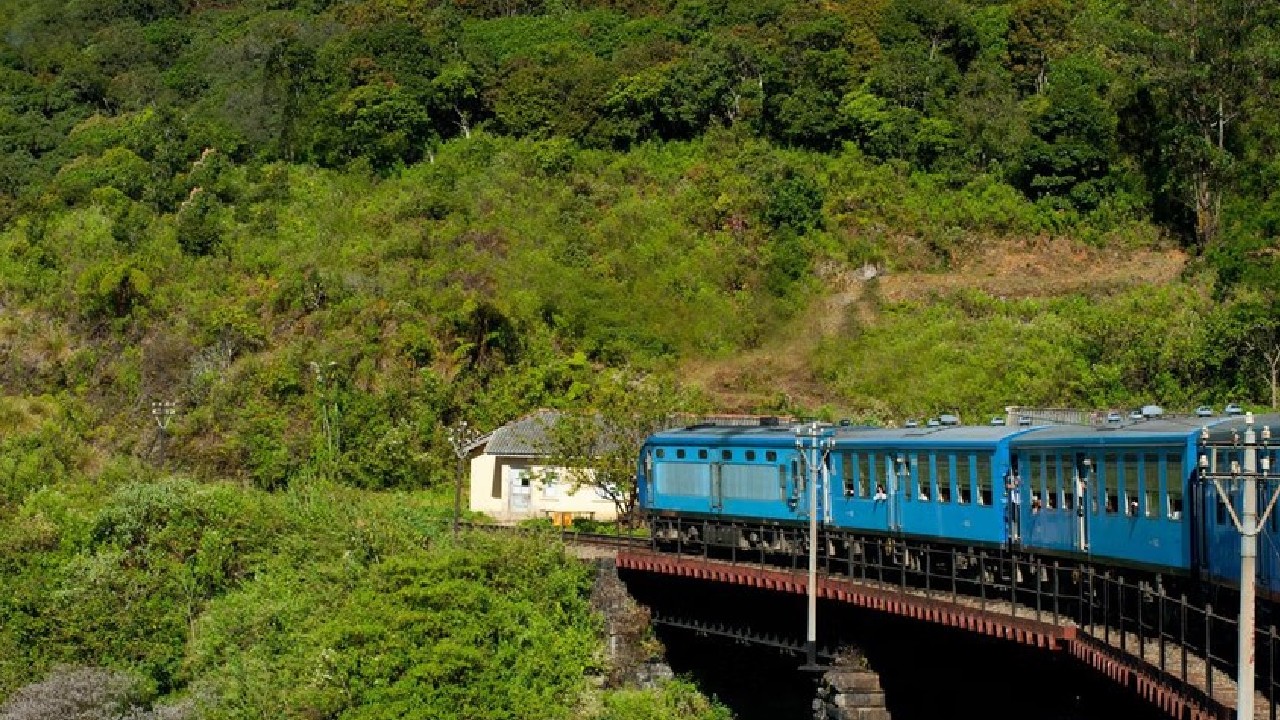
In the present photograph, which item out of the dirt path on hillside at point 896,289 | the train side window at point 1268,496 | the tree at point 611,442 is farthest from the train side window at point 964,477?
the dirt path on hillside at point 896,289

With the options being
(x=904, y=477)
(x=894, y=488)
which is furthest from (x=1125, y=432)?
(x=894, y=488)

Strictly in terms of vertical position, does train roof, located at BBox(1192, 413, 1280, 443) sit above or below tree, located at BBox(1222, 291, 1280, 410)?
below

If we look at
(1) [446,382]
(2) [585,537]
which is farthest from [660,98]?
(2) [585,537]

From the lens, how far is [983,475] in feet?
119

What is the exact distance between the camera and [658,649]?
48.7 metres

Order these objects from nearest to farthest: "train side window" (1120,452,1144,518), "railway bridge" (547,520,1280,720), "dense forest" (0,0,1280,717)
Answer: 1. "railway bridge" (547,520,1280,720)
2. "train side window" (1120,452,1144,518)
3. "dense forest" (0,0,1280,717)

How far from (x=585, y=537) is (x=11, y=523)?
54.0 feet

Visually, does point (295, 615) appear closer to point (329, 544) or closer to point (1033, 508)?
point (329, 544)

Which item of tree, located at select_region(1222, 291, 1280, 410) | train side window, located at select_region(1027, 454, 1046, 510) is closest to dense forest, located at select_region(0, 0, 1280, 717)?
tree, located at select_region(1222, 291, 1280, 410)

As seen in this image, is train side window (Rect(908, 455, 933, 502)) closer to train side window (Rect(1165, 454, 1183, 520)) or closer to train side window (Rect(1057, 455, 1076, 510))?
train side window (Rect(1057, 455, 1076, 510))

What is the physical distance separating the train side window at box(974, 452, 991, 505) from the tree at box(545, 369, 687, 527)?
2298 centimetres

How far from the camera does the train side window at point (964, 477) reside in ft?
121

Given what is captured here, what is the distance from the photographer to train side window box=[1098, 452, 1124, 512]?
30.6 m

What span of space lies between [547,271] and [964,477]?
131 ft
